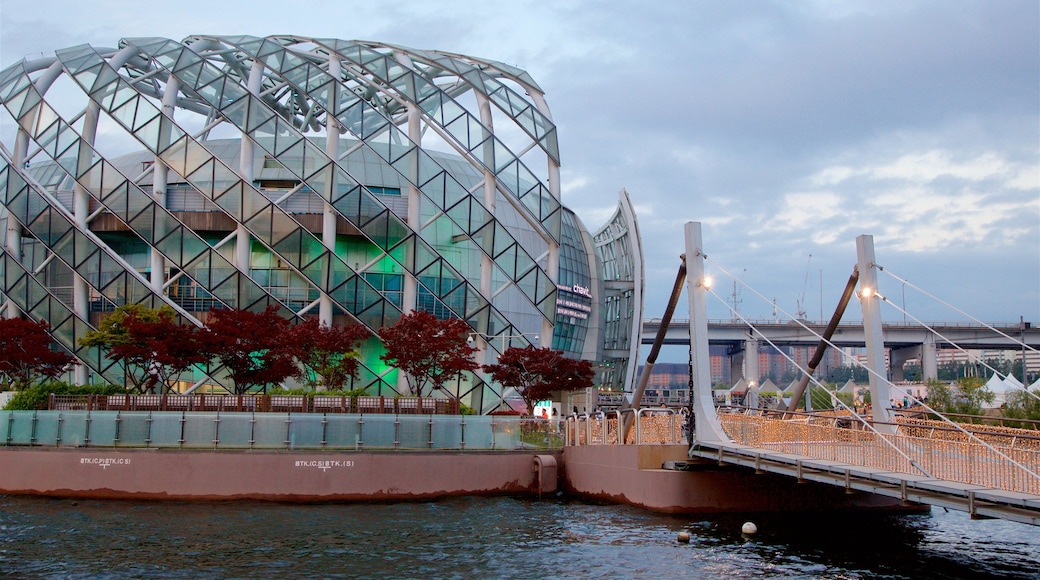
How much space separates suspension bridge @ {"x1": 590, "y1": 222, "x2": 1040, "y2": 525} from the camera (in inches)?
878

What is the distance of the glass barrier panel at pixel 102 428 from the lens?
37.9m

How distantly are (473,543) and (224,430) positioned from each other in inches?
542

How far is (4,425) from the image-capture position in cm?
3894

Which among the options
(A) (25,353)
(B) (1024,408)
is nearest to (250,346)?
(A) (25,353)

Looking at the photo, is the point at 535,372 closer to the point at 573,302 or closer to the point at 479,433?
the point at 479,433

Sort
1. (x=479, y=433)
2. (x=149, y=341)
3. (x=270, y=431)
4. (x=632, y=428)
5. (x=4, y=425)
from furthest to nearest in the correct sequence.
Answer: (x=149, y=341) → (x=479, y=433) → (x=4, y=425) → (x=270, y=431) → (x=632, y=428)

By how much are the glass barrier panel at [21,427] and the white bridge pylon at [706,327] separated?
24034 millimetres

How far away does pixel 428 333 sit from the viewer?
48.5m

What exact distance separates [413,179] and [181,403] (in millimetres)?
19782

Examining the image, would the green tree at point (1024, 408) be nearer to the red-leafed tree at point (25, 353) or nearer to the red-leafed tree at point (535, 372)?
the red-leafed tree at point (535, 372)

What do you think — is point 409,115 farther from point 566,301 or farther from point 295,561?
point 295,561

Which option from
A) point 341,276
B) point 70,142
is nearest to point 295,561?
point 341,276

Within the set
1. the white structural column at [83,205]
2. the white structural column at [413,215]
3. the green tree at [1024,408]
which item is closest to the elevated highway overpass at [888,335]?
the green tree at [1024,408]

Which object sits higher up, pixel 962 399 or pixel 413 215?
pixel 413 215
